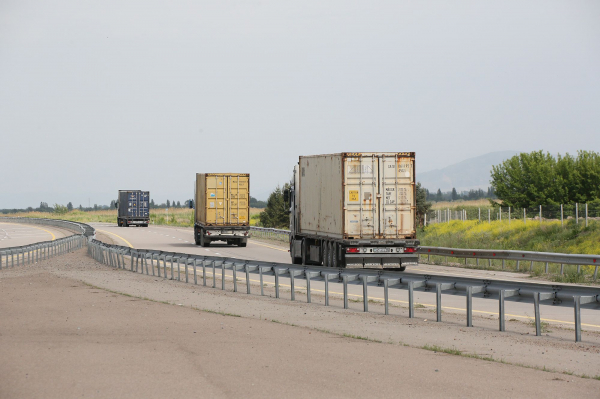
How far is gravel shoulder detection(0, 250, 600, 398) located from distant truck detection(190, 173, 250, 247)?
2495 cm

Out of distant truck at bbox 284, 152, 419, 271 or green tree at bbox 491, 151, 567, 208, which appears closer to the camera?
distant truck at bbox 284, 152, 419, 271

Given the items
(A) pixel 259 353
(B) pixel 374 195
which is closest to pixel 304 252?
(B) pixel 374 195

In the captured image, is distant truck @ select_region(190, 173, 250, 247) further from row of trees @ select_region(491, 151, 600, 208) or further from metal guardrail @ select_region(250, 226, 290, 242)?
row of trees @ select_region(491, 151, 600, 208)

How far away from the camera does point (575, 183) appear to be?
3514 inches

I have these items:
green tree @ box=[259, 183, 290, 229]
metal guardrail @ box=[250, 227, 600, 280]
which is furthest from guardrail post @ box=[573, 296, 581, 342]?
green tree @ box=[259, 183, 290, 229]

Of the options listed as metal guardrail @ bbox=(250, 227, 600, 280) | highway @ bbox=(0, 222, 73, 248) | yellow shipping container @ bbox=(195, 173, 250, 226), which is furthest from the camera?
highway @ bbox=(0, 222, 73, 248)

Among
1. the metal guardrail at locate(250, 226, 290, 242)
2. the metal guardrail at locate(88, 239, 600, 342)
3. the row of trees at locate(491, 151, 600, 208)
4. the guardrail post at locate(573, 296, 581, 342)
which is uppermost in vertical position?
the row of trees at locate(491, 151, 600, 208)

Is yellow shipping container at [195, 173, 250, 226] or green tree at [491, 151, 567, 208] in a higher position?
green tree at [491, 151, 567, 208]

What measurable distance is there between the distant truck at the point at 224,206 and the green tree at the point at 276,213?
36081mm

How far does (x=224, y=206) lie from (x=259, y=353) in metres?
31.9

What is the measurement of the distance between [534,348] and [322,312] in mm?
5094

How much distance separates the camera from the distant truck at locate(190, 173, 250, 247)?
4156cm

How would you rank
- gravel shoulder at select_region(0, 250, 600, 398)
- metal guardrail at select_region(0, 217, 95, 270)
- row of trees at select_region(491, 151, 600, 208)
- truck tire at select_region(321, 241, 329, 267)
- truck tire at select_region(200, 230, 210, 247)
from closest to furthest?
gravel shoulder at select_region(0, 250, 600, 398) → truck tire at select_region(321, 241, 329, 267) → metal guardrail at select_region(0, 217, 95, 270) → truck tire at select_region(200, 230, 210, 247) → row of trees at select_region(491, 151, 600, 208)

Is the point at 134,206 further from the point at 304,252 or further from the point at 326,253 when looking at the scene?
the point at 326,253
